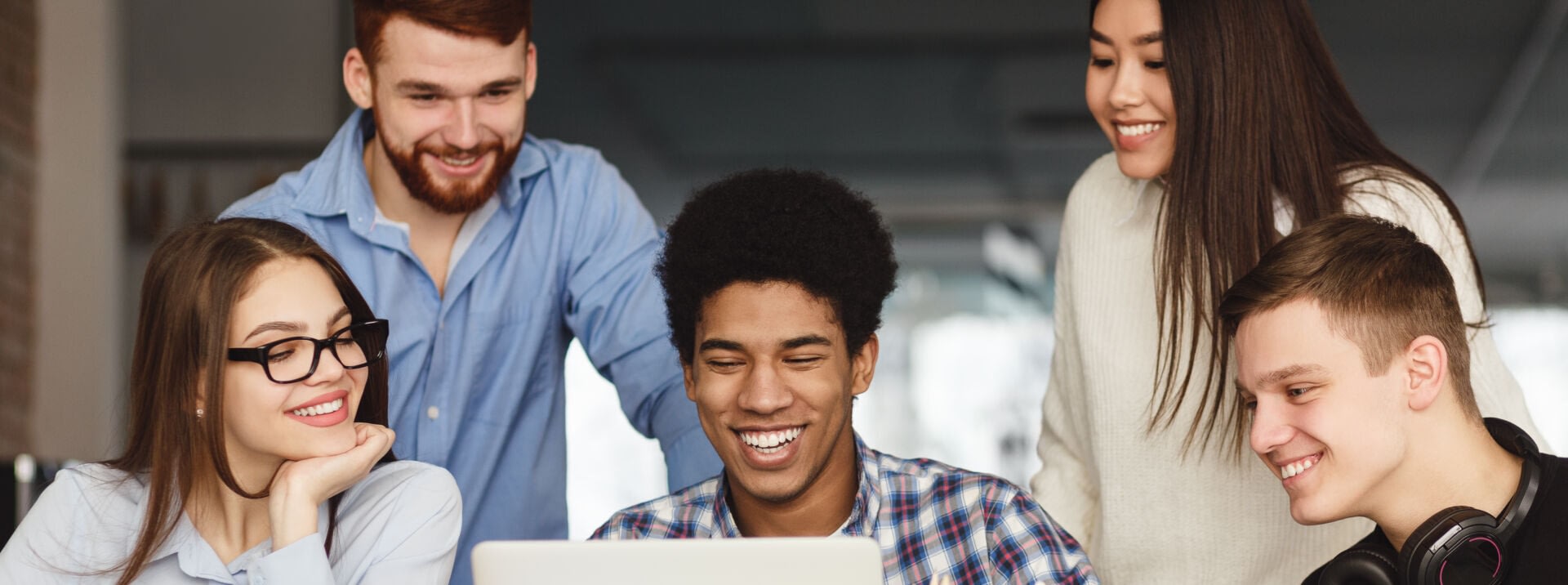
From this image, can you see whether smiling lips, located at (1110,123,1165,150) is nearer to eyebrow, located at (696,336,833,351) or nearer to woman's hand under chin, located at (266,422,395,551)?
eyebrow, located at (696,336,833,351)

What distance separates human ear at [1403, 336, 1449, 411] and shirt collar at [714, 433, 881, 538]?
0.65 meters

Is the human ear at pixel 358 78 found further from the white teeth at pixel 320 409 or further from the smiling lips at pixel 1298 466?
the smiling lips at pixel 1298 466

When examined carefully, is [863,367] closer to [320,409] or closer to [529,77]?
[320,409]

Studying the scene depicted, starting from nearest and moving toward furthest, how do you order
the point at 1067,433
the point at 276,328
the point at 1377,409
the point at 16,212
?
the point at 1377,409, the point at 276,328, the point at 1067,433, the point at 16,212

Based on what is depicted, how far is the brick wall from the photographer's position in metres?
4.13

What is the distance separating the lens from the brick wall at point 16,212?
4133mm

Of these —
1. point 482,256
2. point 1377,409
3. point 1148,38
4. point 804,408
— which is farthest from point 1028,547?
point 482,256

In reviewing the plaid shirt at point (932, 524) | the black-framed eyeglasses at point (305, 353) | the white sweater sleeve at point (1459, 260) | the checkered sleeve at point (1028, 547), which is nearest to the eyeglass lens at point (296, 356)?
the black-framed eyeglasses at point (305, 353)

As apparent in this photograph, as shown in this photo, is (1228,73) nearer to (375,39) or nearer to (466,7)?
(466,7)

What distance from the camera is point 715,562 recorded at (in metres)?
1.32

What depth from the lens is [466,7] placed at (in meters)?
2.36

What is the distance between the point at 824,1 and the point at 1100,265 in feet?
8.63

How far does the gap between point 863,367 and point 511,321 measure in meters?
0.72

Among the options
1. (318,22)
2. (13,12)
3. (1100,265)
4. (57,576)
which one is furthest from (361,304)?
(13,12)
